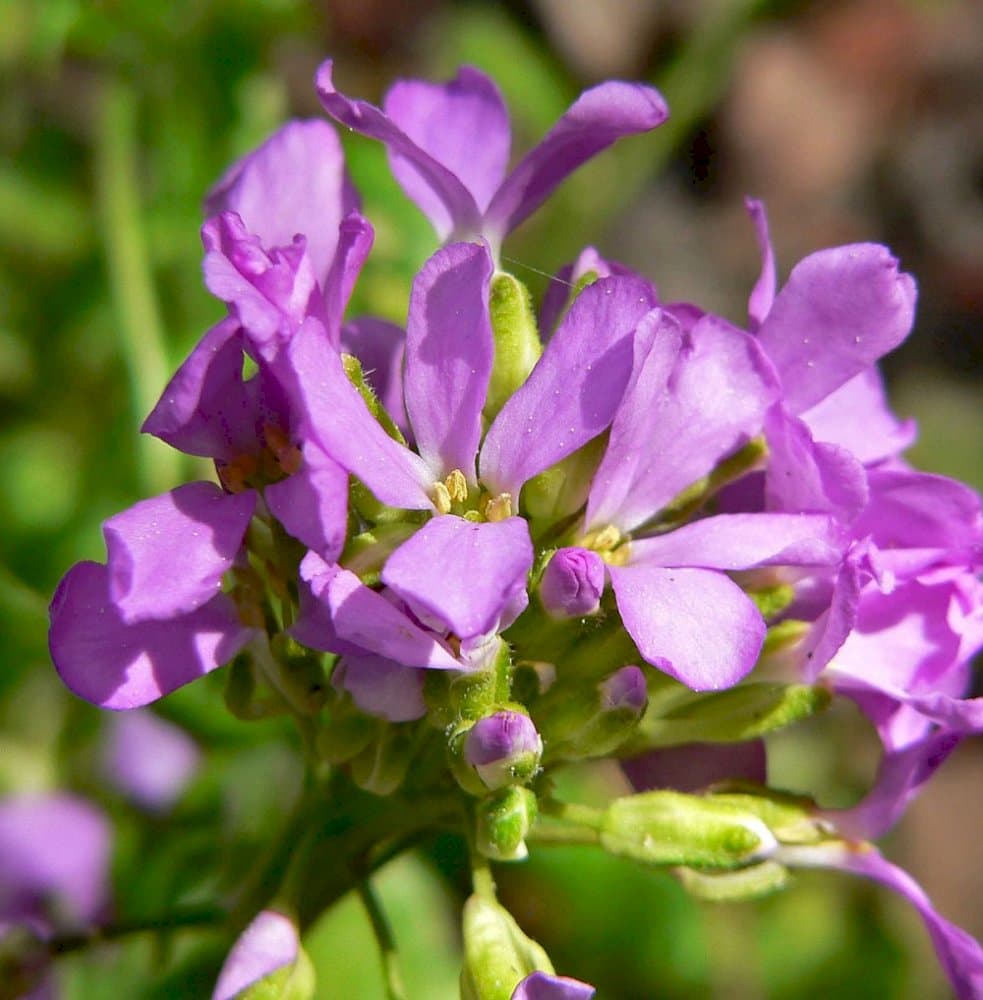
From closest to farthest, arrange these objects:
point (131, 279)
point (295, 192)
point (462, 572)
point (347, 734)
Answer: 1. point (462, 572)
2. point (347, 734)
3. point (295, 192)
4. point (131, 279)

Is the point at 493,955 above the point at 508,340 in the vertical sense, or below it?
below

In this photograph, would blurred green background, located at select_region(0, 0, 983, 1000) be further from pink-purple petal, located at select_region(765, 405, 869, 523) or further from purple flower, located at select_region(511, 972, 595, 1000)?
pink-purple petal, located at select_region(765, 405, 869, 523)

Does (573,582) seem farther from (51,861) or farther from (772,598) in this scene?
(51,861)

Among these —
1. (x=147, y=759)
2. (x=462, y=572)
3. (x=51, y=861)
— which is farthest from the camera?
(x=147, y=759)

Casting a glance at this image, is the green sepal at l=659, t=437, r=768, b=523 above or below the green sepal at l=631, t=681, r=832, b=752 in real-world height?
above

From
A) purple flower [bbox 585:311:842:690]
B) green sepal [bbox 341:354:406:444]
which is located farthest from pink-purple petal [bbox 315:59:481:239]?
purple flower [bbox 585:311:842:690]

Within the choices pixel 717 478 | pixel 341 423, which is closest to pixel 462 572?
pixel 341 423

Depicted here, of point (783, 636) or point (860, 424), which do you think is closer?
point (783, 636)
